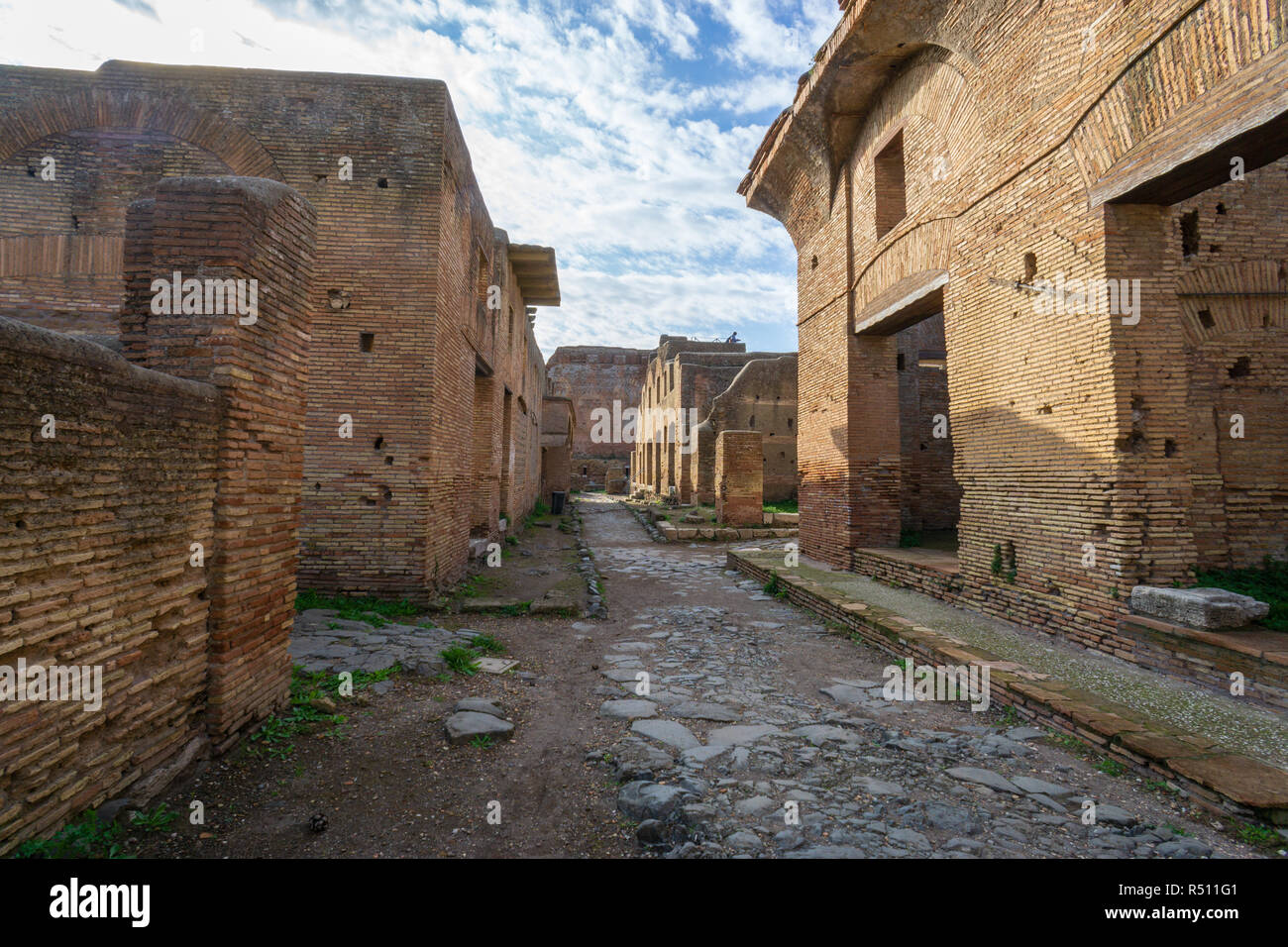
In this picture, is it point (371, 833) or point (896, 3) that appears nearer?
point (371, 833)

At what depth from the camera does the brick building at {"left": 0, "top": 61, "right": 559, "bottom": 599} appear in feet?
23.5

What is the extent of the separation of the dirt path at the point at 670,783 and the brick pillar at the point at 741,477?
10021 mm

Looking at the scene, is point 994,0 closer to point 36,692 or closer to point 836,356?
point 836,356

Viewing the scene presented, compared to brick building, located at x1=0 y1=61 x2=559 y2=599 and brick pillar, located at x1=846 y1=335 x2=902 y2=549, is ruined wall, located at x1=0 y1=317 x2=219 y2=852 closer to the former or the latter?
brick building, located at x1=0 y1=61 x2=559 y2=599

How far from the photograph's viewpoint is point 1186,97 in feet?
14.8

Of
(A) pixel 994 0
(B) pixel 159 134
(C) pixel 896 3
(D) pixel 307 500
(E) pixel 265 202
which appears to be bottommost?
(D) pixel 307 500

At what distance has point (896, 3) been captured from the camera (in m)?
7.40

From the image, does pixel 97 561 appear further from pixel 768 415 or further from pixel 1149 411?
pixel 768 415

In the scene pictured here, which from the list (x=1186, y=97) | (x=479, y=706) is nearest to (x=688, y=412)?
(x=1186, y=97)

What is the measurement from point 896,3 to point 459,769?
9457 mm

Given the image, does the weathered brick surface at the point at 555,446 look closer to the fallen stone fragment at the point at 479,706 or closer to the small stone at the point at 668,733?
the fallen stone fragment at the point at 479,706

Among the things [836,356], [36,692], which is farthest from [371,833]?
[836,356]

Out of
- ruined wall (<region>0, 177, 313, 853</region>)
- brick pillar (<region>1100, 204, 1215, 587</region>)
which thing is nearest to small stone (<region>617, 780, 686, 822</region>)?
ruined wall (<region>0, 177, 313, 853</region>)

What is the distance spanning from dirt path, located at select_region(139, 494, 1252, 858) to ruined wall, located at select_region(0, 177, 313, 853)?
1.40ft
